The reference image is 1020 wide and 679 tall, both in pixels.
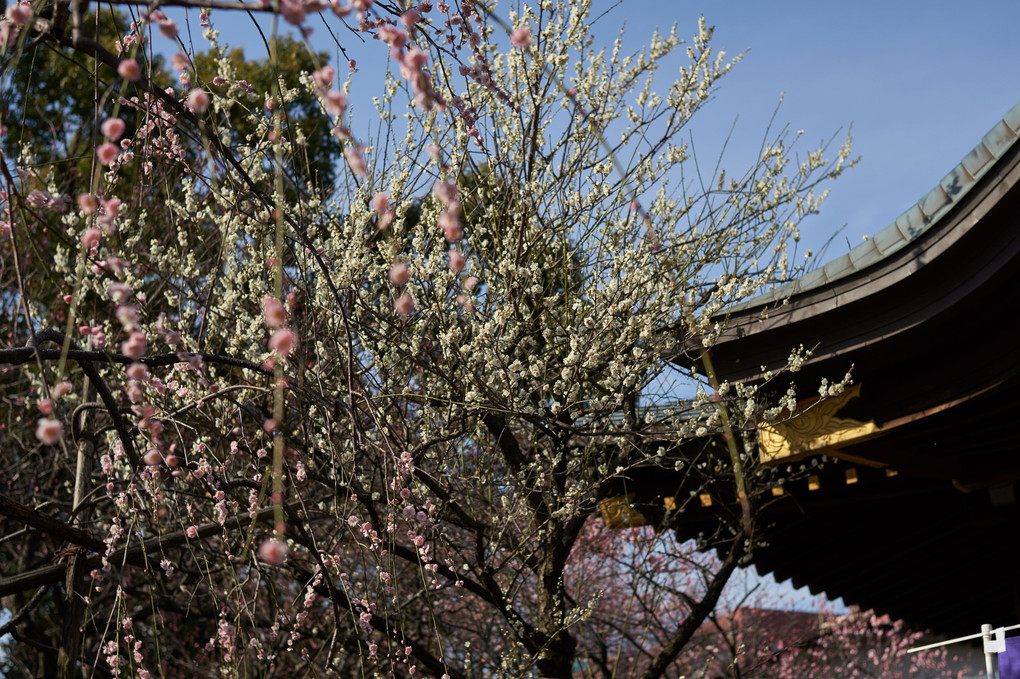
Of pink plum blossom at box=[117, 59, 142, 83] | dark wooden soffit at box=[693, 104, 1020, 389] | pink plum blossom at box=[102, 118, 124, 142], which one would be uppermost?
dark wooden soffit at box=[693, 104, 1020, 389]

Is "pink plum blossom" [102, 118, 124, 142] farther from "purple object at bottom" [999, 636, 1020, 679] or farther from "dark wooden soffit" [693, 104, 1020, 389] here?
"purple object at bottom" [999, 636, 1020, 679]

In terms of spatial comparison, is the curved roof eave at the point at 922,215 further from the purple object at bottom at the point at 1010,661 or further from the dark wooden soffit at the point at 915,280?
the purple object at bottom at the point at 1010,661

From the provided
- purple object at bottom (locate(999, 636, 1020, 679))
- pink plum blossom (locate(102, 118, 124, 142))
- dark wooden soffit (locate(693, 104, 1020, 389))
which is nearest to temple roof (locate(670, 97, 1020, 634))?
dark wooden soffit (locate(693, 104, 1020, 389))

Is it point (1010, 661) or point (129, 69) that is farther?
point (1010, 661)

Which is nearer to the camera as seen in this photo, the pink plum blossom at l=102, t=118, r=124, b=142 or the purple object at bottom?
the pink plum blossom at l=102, t=118, r=124, b=142

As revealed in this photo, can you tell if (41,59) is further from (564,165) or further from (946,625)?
(946,625)

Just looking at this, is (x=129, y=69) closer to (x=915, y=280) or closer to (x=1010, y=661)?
(x=915, y=280)

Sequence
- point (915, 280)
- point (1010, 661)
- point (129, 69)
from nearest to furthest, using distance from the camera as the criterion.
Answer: point (129, 69) → point (915, 280) → point (1010, 661)

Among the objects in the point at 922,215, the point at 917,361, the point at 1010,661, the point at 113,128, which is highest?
the point at 922,215

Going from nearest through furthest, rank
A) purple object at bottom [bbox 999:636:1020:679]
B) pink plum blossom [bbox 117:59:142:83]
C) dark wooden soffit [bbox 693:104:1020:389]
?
pink plum blossom [bbox 117:59:142:83], dark wooden soffit [bbox 693:104:1020:389], purple object at bottom [bbox 999:636:1020:679]

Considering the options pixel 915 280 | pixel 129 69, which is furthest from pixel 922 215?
pixel 129 69

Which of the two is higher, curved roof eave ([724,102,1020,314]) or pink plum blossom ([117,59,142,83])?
curved roof eave ([724,102,1020,314])

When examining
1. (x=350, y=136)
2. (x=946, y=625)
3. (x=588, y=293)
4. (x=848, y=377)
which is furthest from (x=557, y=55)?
(x=946, y=625)

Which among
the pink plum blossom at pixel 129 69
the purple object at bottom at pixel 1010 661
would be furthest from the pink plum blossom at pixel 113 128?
the purple object at bottom at pixel 1010 661
